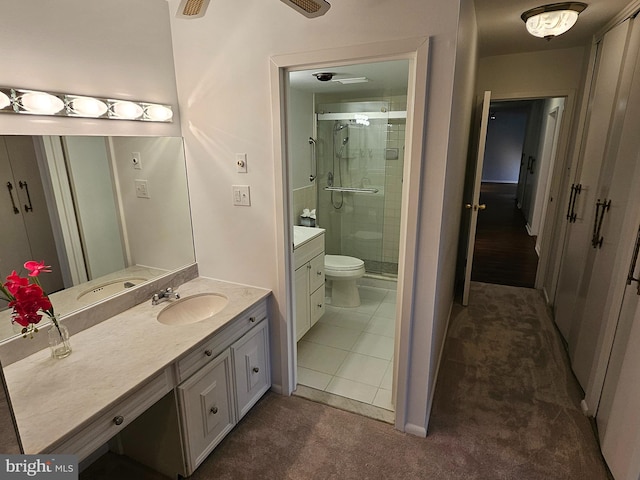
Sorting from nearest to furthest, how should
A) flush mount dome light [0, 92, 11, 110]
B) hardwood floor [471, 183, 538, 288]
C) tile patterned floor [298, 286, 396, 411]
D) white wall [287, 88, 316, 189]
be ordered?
flush mount dome light [0, 92, 11, 110]
tile patterned floor [298, 286, 396, 411]
white wall [287, 88, 316, 189]
hardwood floor [471, 183, 538, 288]

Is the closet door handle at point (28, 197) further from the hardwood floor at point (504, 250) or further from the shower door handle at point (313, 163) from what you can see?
the hardwood floor at point (504, 250)

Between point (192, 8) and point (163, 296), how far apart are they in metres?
1.40

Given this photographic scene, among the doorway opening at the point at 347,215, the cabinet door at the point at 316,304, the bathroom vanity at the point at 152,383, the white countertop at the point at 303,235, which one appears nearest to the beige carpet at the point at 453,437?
the bathroom vanity at the point at 152,383

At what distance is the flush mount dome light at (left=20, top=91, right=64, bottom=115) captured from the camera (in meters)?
1.44

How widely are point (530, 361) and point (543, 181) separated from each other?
3927 millimetres

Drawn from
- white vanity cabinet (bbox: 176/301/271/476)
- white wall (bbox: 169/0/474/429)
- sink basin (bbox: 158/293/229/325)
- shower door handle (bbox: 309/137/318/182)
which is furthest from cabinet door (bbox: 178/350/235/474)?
shower door handle (bbox: 309/137/318/182)

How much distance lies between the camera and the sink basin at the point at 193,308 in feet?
6.42

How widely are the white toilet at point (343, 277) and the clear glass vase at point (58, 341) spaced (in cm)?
219

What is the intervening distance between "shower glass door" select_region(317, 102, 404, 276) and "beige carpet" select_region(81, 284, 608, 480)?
1.72m

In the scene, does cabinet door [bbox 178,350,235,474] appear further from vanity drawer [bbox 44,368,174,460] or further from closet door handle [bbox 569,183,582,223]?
closet door handle [bbox 569,183,582,223]

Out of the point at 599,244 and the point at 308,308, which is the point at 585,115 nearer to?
the point at 599,244

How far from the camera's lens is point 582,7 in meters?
2.26

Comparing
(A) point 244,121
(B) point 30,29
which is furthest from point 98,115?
(A) point 244,121

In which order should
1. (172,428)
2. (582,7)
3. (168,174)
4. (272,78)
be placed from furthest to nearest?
(582,7) < (168,174) < (272,78) < (172,428)
